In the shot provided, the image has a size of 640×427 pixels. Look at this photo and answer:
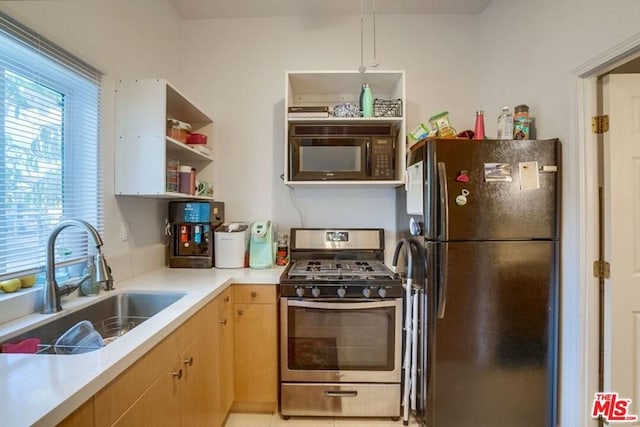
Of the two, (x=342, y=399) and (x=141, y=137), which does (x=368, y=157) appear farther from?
(x=342, y=399)

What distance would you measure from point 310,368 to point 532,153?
176 centimetres

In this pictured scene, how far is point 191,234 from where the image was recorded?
214 centimetres

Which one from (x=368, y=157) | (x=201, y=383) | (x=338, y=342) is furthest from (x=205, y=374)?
(x=368, y=157)

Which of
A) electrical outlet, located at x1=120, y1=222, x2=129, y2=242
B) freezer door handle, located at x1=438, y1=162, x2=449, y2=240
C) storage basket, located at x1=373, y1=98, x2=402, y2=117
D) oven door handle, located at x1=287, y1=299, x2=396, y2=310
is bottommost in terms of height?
oven door handle, located at x1=287, y1=299, x2=396, y2=310

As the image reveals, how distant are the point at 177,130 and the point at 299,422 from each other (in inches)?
78.9

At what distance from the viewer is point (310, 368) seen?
1.79 m

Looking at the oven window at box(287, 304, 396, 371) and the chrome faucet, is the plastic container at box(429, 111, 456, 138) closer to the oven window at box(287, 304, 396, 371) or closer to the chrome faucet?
the oven window at box(287, 304, 396, 371)

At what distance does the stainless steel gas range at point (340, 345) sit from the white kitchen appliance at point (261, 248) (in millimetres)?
353

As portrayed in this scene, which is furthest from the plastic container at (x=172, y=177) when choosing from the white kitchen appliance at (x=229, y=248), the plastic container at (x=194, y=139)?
the white kitchen appliance at (x=229, y=248)

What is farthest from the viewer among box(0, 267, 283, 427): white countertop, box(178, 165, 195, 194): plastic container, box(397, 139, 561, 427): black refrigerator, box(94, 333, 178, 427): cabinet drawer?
box(178, 165, 195, 194): plastic container

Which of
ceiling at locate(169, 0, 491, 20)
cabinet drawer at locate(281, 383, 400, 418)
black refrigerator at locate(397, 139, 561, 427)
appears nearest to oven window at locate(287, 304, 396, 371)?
cabinet drawer at locate(281, 383, 400, 418)

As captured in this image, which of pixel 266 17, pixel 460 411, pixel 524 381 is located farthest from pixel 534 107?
pixel 266 17

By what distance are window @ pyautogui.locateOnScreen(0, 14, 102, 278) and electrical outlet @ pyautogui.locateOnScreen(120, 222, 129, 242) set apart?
0.16 meters

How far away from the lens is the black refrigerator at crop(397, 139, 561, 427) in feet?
5.13
